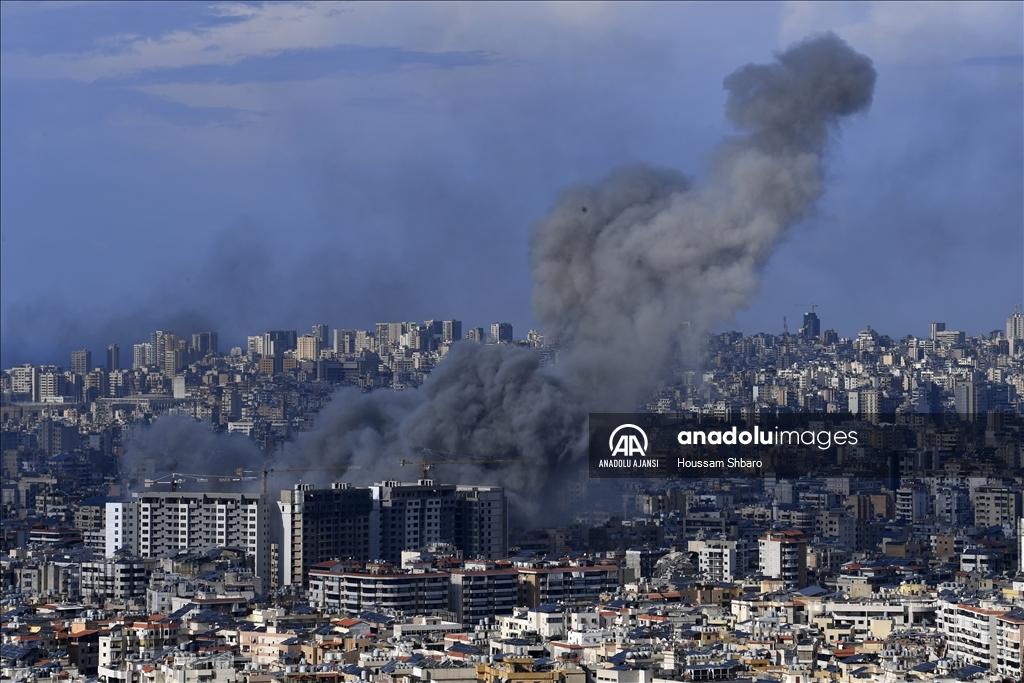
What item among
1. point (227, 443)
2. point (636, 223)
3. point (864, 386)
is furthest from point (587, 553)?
point (864, 386)

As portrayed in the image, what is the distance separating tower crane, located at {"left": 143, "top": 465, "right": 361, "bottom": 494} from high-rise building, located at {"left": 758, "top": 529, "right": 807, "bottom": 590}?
791 cm

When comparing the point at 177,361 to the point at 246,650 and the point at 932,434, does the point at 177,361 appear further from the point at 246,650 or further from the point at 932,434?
the point at 246,650

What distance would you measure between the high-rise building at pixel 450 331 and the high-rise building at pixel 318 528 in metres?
22.0

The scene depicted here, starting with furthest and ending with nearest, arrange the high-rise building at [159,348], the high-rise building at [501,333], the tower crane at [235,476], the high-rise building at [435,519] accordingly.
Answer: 1. the high-rise building at [159,348]
2. the high-rise building at [501,333]
3. the tower crane at [235,476]
4. the high-rise building at [435,519]

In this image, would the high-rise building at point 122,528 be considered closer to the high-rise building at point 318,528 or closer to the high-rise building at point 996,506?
the high-rise building at point 318,528

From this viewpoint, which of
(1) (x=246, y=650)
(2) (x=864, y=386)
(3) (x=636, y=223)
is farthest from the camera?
(2) (x=864, y=386)

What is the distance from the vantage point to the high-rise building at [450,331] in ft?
215

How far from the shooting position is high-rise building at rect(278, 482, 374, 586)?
42094 mm

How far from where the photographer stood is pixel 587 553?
42.8 meters

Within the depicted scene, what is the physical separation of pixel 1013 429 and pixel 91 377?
3153cm

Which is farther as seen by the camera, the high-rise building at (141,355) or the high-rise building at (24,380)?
the high-rise building at (24,380)

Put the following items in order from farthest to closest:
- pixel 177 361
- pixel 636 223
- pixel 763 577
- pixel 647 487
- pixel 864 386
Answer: pixel 177 361 < pixel 864 386 < pixel 647 487 < pixel 636 223 < pixel 763 577

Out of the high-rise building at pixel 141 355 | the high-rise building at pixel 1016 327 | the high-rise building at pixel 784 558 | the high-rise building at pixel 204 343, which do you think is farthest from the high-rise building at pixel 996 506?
the high-rise building at pixel 141 355

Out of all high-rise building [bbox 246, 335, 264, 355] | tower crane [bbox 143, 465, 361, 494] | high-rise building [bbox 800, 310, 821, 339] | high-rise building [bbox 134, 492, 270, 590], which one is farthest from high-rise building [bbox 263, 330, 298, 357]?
high-rise building [bbox 134, 492, 270, 590]
